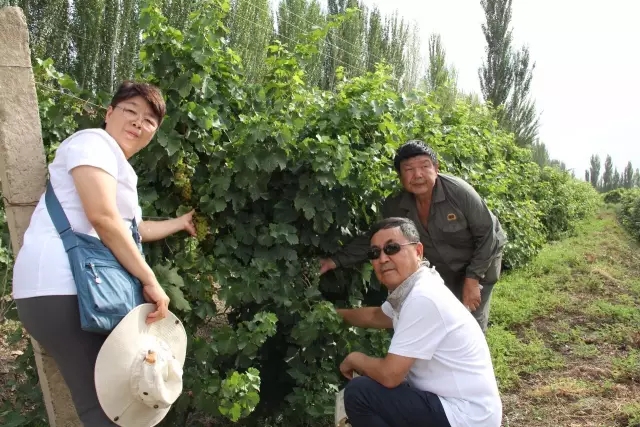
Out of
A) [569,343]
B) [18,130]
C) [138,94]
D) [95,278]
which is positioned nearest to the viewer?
[95,278]

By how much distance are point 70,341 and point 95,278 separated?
10.4 inches

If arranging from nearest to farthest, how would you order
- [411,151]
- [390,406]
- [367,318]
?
[390,406]
[367,318]
[411,151]

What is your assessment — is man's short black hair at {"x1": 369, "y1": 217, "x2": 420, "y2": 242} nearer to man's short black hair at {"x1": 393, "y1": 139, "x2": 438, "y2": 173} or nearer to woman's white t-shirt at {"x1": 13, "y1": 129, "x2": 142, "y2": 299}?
man's short black hair at {"x1": 393, "y1": 139, "x2": 438, "y2": 173}

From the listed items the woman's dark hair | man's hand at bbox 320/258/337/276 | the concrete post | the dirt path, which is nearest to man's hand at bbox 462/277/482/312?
man's hand at bbox 320/258/337/276

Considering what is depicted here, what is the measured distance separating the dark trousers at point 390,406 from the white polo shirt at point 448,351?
0.05m

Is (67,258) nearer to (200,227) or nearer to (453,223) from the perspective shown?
(200,227)

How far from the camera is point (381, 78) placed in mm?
4051

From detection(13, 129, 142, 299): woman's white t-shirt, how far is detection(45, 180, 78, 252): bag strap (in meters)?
0.01

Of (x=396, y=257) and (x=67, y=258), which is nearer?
(x=67, y=258)

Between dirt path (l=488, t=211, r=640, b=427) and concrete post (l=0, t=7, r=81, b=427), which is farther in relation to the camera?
dirt path (l=488, t=211, r=640, b=427)

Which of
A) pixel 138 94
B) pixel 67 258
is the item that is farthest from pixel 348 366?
pixel 138 94

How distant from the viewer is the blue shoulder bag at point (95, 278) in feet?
7.02

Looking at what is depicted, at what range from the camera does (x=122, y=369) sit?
88.6 inches

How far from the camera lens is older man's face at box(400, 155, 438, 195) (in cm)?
381
